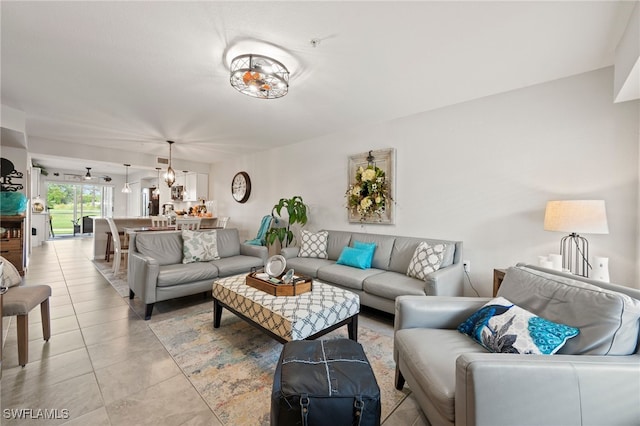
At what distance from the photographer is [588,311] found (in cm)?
121

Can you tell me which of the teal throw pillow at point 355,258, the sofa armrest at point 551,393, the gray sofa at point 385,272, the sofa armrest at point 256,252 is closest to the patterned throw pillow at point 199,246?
the sofa armrest at point 256,252

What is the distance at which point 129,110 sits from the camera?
3395 millimetres

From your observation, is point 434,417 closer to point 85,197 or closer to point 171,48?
point 171,48

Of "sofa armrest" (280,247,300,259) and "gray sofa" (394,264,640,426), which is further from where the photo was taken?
"sofa armrest" (280,247,300,259)

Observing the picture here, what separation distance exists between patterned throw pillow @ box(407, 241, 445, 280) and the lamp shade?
3.11 feet

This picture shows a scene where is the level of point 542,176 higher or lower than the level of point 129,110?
lower

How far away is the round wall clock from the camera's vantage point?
6066 mm

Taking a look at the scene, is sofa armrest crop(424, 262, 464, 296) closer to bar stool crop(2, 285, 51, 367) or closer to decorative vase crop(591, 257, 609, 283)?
decorative vase crop(591, 257, 609, 283)

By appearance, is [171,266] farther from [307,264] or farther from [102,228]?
[102,228]

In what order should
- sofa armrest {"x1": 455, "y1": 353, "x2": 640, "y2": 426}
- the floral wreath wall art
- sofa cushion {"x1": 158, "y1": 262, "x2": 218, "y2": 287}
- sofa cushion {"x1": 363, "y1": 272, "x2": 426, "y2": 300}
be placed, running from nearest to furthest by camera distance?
sofa armrest {"x1": 455, "y1": 353, "x2": 640, "y2": 426} < sofa cushion {"x1": 363, "y1": 272, "x2": 426, "y2": 300} < sofa cushion {"x1": 158, "y1": 262, "x2": 218, "y2": 287} < the floral wreath wall art

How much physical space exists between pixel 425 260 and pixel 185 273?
8.98 ft

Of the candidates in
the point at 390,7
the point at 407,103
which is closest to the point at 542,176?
the point at 407,103

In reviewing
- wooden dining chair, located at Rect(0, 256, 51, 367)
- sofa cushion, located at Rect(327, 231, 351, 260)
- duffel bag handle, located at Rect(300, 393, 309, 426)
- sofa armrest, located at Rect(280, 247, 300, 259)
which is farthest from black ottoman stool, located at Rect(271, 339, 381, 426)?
sofa armrest, located at Rect(280, 247, 300, 259)

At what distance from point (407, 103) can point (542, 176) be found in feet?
5.24
